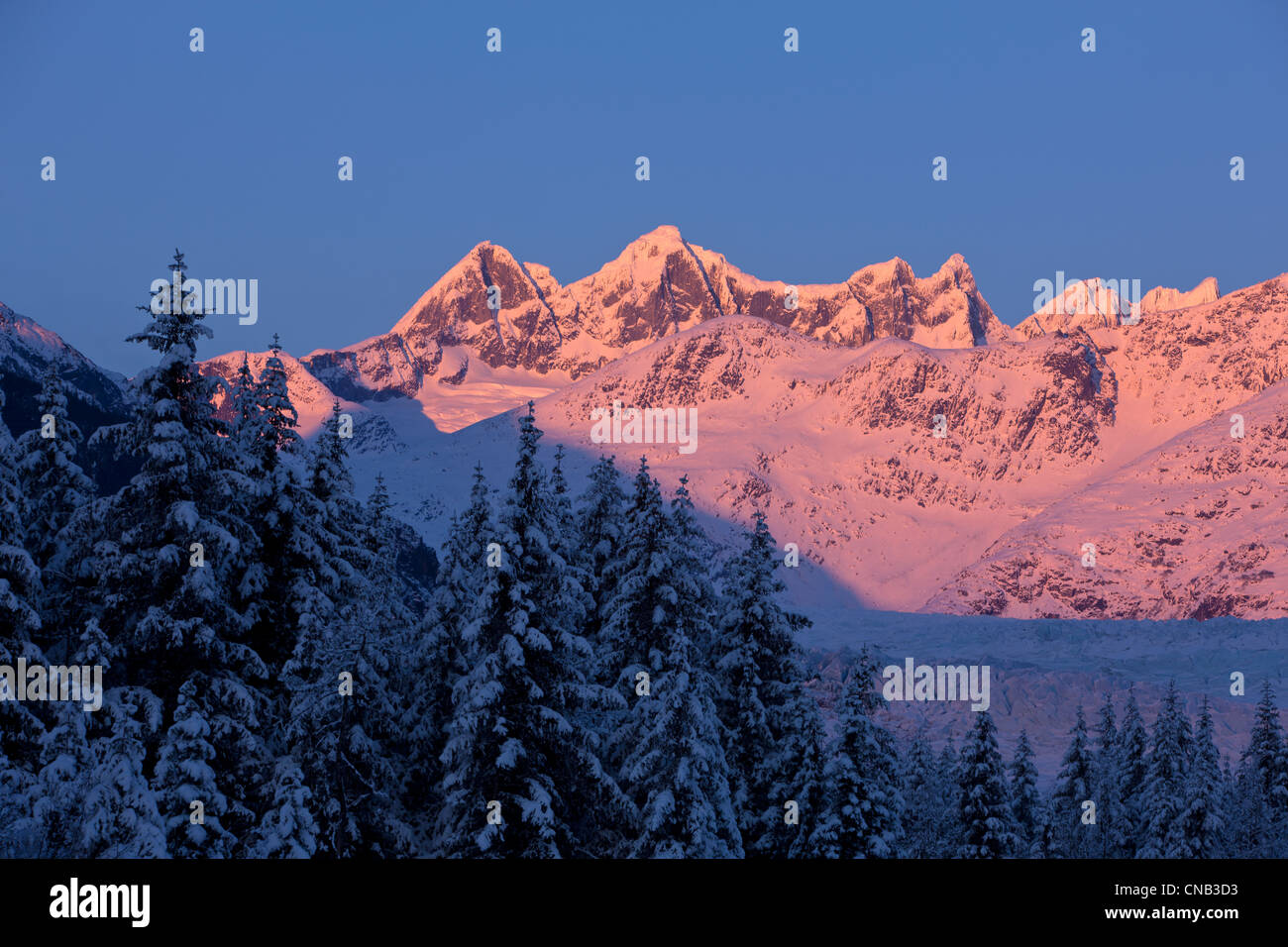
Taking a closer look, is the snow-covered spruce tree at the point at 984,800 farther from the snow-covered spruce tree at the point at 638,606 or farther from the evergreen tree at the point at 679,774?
the evergreen tree at the point at 679,774

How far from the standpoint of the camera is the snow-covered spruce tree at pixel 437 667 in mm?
29453

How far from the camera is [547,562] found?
90.3ft

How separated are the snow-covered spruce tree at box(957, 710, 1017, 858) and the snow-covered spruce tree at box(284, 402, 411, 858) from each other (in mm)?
20086

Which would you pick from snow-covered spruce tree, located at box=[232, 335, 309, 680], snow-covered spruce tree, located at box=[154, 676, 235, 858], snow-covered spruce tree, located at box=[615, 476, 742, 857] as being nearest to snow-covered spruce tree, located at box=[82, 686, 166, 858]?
snow-covered spruce tree, located at box=[154, 676, 235, 858]

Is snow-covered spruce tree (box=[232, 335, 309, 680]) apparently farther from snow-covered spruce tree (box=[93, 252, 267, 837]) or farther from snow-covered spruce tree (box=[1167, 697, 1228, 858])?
snow-covered spruce tree (box=[1167, 697, 1228, 858])

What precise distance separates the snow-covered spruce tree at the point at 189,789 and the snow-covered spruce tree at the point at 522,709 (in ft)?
14.7

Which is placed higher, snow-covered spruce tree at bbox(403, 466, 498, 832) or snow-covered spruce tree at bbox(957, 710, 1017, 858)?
snow-covered spruce tree at bbox(403, 466, 498, 832)

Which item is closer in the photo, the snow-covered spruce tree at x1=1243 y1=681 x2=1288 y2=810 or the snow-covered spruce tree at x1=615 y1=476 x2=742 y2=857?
the snow-covered spruce tree at x1=615 y1=476 x2=742 y2=857

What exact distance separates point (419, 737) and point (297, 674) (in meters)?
3.42

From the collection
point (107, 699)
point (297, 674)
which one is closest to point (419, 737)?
point (297, 674)

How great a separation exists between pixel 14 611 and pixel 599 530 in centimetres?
1450

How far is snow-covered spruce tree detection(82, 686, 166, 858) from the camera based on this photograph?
20.3 metres

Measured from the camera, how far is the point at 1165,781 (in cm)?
4956

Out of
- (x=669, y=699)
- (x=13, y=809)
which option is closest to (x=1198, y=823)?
(x=669, y=699)
